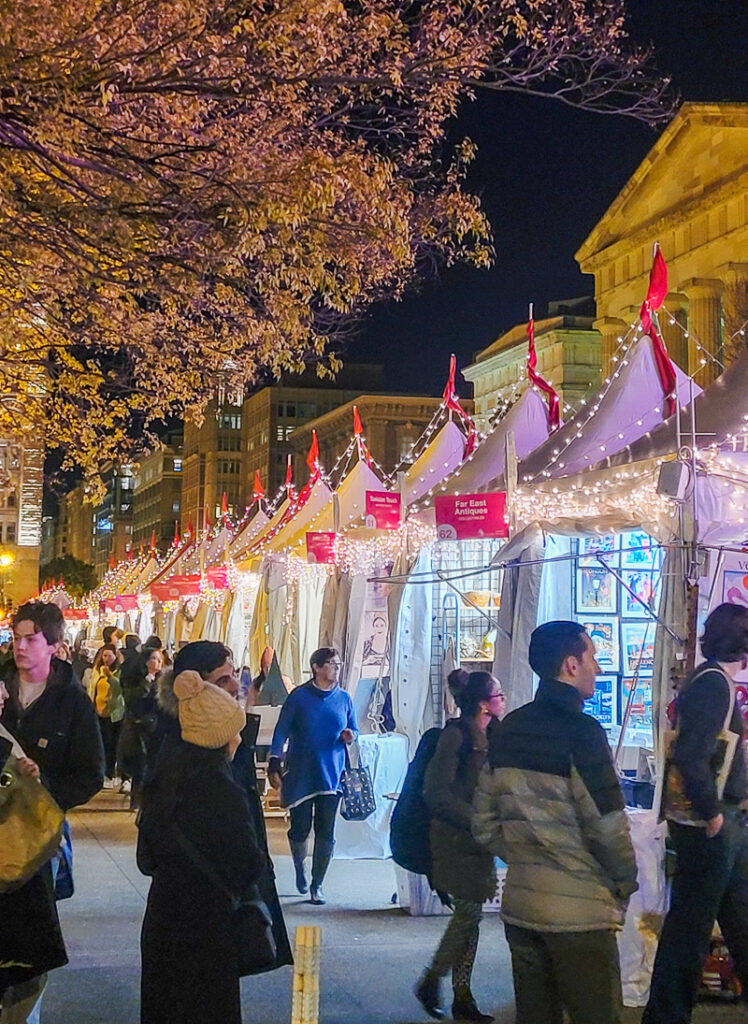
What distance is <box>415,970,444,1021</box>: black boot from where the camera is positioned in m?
6.71

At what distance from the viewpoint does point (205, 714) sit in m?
4.80

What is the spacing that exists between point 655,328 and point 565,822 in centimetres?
710

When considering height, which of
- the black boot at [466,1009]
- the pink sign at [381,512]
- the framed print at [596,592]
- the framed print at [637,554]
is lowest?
the black boot at [466,1009]

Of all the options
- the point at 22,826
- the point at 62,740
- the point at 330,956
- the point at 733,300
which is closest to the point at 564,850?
the point at 22,826

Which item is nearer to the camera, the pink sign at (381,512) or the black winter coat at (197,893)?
the black winter coat at (197,893)

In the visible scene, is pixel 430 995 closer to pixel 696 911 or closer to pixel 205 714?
pixel 696 911

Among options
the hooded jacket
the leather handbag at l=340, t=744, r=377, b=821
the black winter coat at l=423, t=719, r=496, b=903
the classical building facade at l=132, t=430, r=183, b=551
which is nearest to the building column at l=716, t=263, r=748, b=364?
the leather handbag at l=340, t=744, r=377, b=821

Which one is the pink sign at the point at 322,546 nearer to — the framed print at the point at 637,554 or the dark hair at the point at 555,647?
the framed print at the point at 637,554

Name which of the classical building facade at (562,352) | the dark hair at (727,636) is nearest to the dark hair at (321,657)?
the dark hair at (727,636)

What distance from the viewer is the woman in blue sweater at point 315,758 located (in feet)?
32.8

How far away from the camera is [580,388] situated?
2625 inches

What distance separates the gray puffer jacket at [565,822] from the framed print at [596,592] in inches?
291

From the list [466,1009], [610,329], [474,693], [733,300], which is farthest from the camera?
[610,329]

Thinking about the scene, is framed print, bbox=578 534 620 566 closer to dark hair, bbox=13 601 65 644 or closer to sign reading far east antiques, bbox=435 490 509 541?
sign reading far east antiques, bbox=435 490 509 541
